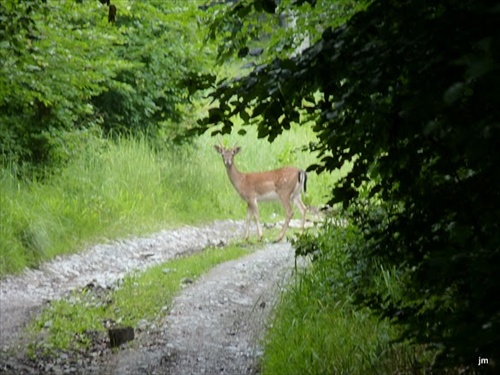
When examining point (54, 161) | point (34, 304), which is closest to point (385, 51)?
point (34, 304)

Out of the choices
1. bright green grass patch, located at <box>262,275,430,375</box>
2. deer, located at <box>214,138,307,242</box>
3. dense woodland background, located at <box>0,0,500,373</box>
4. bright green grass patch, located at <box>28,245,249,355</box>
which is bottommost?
bright green grass patch, located at <box>28,245,249,355</box>

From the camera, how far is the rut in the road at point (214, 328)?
22.4ft

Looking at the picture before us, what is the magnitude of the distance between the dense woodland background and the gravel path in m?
0.43

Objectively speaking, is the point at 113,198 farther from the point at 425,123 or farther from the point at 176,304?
the point at 425,123

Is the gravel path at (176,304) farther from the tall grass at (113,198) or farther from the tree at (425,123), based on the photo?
the tree at (425,123)

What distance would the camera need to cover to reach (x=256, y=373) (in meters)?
6.50

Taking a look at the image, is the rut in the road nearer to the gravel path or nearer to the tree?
the gravel path

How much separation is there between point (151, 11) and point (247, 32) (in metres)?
10.6

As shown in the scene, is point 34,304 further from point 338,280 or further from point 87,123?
point 87,123

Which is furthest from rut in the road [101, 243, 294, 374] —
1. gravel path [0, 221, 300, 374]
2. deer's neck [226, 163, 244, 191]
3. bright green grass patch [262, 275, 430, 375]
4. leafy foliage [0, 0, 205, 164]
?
deer's neck [226, 163, 244, 191]

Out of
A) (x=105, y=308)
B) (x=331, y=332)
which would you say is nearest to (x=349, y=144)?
(x=331, y=332)

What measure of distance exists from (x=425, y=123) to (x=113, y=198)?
1269cm

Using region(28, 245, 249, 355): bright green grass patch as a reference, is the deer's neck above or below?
above

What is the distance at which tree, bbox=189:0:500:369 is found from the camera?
273 centimetres
